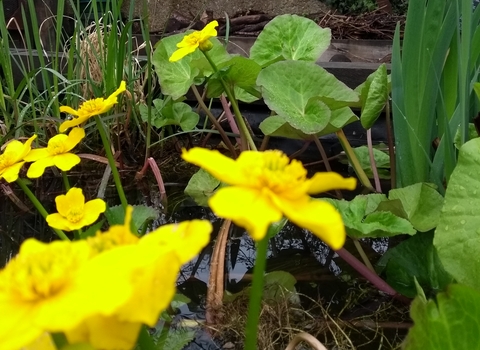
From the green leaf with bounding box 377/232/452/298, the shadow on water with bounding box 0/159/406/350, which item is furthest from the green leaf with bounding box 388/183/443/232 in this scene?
the shadow on water with bounding box 0/159/406/350

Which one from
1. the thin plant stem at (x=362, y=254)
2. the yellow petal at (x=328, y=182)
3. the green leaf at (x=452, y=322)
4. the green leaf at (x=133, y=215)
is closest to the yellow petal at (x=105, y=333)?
the yellow petal at (x=328, y=182)

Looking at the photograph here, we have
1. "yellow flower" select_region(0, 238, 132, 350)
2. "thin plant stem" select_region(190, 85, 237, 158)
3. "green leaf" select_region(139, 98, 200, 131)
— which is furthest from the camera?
"green leaf" select_region(139, 98, 200, 131)

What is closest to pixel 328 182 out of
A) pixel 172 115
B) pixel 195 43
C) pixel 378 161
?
pixel 195 43

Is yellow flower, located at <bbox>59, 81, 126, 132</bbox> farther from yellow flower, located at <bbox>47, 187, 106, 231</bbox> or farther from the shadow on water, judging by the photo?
the shadow on water

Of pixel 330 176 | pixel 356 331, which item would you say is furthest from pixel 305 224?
pixel 356 331

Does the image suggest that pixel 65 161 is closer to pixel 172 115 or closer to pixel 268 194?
pixel 268 194

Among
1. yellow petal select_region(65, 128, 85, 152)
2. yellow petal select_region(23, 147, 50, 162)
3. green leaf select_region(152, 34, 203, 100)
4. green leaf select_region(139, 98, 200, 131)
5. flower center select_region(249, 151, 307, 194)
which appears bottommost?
green leaf select_region(139, 98, 200, 131)

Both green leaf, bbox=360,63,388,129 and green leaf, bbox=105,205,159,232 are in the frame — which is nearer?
green leaf, bbox=105,205,159,232

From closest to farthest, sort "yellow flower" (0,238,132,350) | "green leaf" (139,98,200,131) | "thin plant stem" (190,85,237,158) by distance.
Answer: "yellow flower" (0,238,132,350), "thin plant stem" (190,85,237,158), "green leaf" (139,98,200,131)

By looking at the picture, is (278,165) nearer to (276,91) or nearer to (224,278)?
(224,278)
